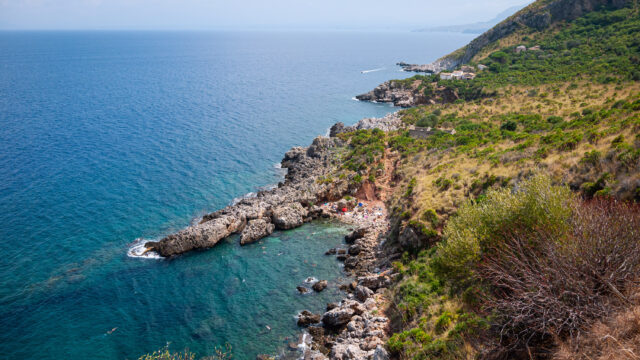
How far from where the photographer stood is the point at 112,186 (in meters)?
57.3

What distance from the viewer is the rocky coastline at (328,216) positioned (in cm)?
2808

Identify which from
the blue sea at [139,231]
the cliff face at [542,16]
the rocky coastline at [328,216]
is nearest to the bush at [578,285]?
the rocky coastline at [328,216]

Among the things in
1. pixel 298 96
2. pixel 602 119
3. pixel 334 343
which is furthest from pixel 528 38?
→ pixel 334 343

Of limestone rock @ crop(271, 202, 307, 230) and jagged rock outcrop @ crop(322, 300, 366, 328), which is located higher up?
limestone rock @ crop(271, 202, 307, 230)

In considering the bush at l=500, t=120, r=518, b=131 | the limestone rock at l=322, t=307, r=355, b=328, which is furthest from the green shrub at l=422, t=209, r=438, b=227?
the bush at l=500, t=120, r=518, b=131

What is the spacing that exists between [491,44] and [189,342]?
146289mm

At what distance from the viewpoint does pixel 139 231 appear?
4581 cm

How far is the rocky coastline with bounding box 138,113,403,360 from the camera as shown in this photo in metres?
28.1

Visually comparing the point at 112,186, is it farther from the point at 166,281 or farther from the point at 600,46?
the point at 600,46

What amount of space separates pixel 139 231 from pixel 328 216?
2613 centimetres

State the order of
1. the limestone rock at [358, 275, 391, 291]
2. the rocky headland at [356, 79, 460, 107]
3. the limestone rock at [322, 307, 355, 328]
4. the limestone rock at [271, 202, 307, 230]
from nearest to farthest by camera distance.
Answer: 1. the limestone rock at [322, 307, 355, 328]
2. the limestone rock at [358, 275, 391, 291]
3. the limestone rock at [271, 202, 307, 230]
4. the rocky headland at [356, 79, 460, 107]

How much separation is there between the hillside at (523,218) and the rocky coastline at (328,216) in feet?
7.66

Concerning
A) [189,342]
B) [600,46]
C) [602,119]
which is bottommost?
[189,342]

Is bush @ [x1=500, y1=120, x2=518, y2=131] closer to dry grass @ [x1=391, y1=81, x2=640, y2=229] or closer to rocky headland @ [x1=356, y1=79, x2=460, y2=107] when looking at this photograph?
dry grass @ [x1=391, y1=81, x2=640, y2=229]
